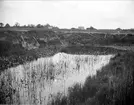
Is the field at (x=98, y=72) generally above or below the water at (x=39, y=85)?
above

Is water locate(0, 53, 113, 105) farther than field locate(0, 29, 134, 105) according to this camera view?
Yes

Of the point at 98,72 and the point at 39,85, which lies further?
the point at 98,72

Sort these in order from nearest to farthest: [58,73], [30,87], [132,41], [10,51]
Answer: [30,87] → [58,73] → [10,51] → [132,41]

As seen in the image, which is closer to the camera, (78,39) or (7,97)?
(7,97)

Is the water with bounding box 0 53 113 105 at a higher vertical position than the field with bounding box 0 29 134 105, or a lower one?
lower

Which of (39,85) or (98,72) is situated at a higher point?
(98,72)

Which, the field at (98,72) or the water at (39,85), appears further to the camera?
the water at (39,85)

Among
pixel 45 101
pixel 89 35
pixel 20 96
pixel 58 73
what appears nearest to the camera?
pixel 45 101

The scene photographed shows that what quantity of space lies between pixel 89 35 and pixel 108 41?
8.09m

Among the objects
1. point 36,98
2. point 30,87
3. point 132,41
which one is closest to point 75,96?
point 36,98

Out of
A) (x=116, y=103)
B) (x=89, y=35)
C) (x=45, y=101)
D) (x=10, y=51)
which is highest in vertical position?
(x=89, y=35)

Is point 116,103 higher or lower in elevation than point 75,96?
higher

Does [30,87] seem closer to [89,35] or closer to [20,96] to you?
[20,96]

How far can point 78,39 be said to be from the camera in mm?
39844
